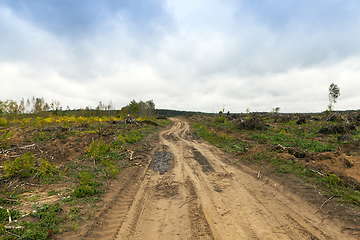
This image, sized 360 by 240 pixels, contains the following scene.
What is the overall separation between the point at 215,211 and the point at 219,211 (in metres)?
0.11

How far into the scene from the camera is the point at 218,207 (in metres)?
4.50

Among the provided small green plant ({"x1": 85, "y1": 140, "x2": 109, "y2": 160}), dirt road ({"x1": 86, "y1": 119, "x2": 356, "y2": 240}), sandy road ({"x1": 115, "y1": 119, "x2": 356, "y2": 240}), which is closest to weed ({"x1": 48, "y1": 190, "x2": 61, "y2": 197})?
dirt road ({"x1": 86, "y1": 119, "x2": 356, "y2": 240})

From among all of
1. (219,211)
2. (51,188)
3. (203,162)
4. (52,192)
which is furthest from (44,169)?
(203,162)

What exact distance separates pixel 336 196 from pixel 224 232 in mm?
3830

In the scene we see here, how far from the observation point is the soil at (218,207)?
11.5ft

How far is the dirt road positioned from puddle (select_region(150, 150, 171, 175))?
2.49 ft

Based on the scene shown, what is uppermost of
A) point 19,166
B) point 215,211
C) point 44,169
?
point 19,166

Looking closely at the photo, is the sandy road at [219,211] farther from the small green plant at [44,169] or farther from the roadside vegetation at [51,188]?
the small green plant at [44,169]

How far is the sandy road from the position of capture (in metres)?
3.50

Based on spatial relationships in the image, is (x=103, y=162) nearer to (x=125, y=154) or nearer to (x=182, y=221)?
(x=125, y=154)

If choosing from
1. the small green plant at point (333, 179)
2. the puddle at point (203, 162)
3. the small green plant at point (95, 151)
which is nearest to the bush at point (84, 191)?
the small green plant at point (95, 151)

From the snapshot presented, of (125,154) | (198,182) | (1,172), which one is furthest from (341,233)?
(1,172)

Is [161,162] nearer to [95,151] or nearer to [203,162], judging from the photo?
[203,162]

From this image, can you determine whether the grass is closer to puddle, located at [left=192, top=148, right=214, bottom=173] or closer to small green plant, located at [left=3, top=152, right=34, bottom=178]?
small green plant, located at [left=3, top=152, right=34, bottom=178]
